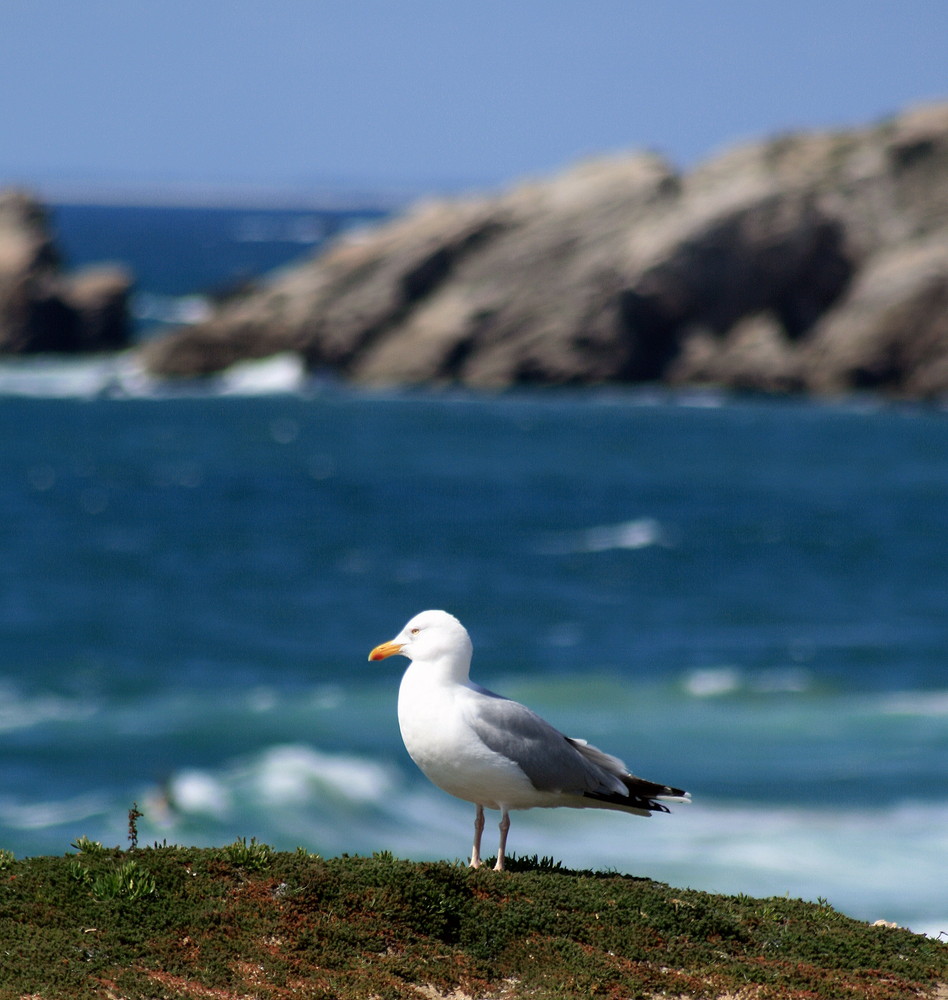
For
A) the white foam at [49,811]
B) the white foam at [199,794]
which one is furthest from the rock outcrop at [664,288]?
the white foam at [49,811]

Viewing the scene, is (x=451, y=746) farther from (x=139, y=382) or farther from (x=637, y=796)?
(x=139, y=382)

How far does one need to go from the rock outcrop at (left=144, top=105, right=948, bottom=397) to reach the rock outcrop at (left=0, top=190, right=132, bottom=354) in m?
11.1

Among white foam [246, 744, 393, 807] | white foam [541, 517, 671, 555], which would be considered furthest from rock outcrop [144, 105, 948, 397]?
white foam [246, 744, 393, 807]

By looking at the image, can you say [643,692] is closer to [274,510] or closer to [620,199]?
[274,510]

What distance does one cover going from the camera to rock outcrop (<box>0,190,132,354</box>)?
114 m

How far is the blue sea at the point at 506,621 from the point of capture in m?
28.3

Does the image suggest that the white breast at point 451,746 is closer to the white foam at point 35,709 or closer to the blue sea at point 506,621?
the blue sea at point 506,621

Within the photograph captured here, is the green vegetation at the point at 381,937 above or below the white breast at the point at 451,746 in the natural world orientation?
below

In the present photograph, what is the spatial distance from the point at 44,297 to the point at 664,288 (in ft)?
150

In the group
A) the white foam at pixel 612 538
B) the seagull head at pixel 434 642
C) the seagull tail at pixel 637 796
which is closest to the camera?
the seagull head at pixel 434 642

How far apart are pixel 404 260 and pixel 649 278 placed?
679 inches

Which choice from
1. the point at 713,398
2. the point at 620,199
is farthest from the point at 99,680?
the point at 620,199

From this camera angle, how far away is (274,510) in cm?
6612

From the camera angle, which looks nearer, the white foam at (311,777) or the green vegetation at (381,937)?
the green vegetation at (381,937)
